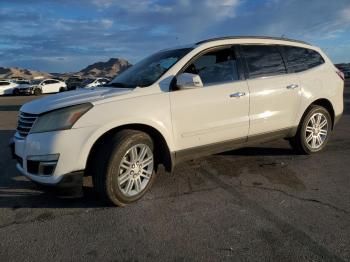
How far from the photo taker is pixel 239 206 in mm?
4352

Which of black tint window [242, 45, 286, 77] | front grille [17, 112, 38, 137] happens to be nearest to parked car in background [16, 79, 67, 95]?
black tint window [242, 45, 286, 77]

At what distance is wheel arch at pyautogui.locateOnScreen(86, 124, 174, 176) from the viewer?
14.4 feet

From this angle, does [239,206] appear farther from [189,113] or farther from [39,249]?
[39,249]

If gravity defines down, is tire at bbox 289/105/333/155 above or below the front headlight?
below

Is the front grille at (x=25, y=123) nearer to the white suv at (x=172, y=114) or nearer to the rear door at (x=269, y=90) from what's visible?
the white suv at (x=172, y=114)

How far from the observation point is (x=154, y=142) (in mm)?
4785

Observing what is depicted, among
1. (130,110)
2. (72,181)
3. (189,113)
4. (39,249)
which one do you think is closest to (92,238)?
(39,249)

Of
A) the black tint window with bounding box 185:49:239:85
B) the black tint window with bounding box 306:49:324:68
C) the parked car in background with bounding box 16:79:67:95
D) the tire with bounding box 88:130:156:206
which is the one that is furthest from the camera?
the parked car in background with bounding box 16:79:67:95

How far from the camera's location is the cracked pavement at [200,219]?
340 centimetres

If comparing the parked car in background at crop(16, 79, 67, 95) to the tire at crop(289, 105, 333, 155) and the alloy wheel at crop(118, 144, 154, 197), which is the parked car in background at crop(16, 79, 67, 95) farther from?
the alloy wheel at crop(118, 144, 154, 197)

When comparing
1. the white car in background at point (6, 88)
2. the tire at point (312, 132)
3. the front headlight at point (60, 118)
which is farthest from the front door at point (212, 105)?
the white car in background at point (6, 88)

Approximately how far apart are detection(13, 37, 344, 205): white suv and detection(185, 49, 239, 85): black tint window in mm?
14

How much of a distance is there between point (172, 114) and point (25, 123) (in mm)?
1607

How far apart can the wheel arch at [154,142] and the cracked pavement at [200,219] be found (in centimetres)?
40
